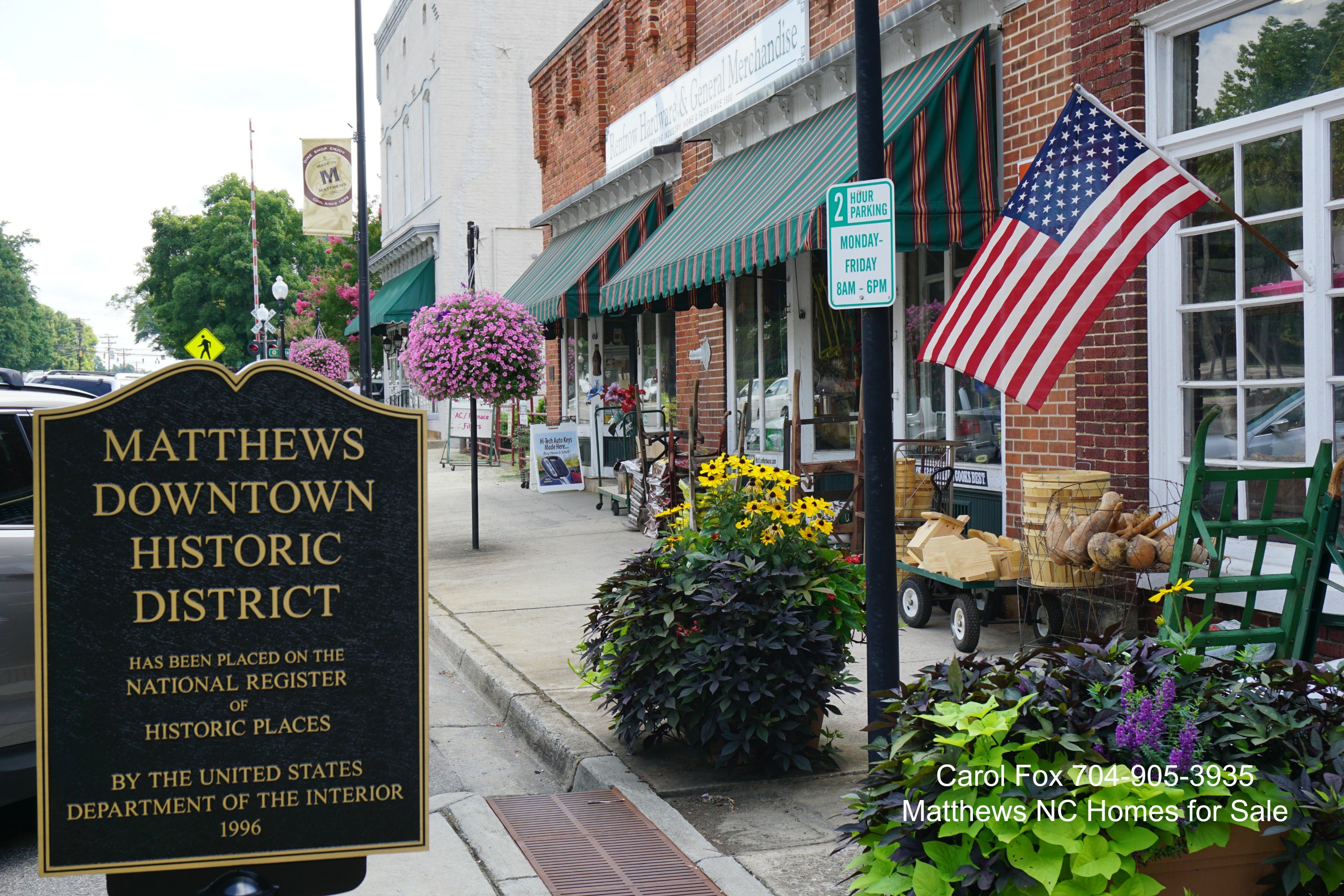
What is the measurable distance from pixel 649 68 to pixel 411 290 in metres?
16.9

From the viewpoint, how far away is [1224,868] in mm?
2520

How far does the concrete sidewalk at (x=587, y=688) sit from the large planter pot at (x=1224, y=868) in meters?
1.19

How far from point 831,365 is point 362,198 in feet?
43.4

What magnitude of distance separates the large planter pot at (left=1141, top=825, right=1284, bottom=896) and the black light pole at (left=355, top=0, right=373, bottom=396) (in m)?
20.0

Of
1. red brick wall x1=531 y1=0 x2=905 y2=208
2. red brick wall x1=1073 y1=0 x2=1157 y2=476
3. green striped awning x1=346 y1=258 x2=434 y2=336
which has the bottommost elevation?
red brick wall x1=1073 y1=0 x2=1157 y2=476

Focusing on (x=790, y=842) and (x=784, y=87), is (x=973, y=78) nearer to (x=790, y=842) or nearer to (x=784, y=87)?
(x=784, y=87)

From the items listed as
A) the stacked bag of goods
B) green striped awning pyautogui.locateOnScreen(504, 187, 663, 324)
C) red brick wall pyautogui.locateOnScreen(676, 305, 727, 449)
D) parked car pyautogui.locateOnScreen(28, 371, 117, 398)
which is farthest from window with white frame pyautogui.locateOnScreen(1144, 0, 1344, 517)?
parked car pyautogui.locateOnScreen(28, 371, 117, 398)

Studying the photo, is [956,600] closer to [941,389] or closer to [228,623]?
[941,389]

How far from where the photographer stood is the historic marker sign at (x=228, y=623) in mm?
2709

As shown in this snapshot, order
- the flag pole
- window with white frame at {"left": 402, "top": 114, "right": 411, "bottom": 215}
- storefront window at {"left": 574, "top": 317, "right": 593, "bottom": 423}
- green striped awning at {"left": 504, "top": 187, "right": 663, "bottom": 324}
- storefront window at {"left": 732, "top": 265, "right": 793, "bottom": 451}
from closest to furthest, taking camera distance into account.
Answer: the flag pole, storefront window at {"left": 732, "top": 265, "right": 793, "bottom": 451}, green striped awning at {"left": 504, "top": 187, "right": 663, "bottom": 324}, storefront window at {"left": 574, "top": 317, "right": 593, "bottom": 423}, window with white frame at {"left": 402, "top": 114, "right": 411, "bottom": 215}

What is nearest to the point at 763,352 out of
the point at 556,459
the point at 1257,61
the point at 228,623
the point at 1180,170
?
the point at 556,459

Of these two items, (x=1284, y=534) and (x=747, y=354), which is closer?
(x=1284, y=534)

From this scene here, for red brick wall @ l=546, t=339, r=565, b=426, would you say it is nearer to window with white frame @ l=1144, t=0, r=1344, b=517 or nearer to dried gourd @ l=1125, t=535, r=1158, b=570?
window with white frame @ l=1144, t=0, r=1344, b=517

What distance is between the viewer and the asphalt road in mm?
4234
